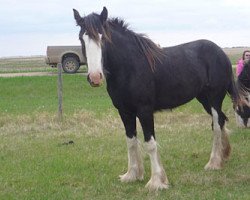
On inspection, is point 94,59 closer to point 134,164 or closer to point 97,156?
point 134,164

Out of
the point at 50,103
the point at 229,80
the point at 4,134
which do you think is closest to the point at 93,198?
the point at 229,80

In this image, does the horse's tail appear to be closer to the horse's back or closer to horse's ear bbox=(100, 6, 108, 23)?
the horse's back

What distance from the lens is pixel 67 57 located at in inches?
837

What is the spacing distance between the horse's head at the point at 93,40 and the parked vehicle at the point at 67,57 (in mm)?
15554

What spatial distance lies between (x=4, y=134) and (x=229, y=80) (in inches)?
215

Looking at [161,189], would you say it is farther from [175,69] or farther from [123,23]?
[123,23]

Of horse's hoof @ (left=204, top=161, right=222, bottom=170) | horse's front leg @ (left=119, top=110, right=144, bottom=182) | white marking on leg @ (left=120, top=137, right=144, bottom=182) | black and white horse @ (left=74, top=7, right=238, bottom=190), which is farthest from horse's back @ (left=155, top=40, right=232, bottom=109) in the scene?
horse's hoof @ (left=204, top=161, right=222, bottom=170)

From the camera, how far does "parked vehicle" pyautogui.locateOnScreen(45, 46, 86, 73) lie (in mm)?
21125

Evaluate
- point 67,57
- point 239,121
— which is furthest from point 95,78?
point 67,57

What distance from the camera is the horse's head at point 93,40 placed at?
5.00 m

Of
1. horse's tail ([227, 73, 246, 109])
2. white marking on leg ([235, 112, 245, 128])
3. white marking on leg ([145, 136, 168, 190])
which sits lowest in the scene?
white marking on leg ([235, 112, 245, 128])

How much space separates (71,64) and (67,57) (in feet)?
1.30

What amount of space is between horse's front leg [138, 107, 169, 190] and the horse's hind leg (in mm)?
1166

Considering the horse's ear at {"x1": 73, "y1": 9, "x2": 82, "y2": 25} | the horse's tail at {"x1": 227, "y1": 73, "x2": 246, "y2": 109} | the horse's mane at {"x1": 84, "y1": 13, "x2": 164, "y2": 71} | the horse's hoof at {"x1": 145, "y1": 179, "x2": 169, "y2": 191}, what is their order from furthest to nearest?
1. the horse's tail at {"x1": 227, "y1": 73, "x2": 246, "y2": 109}
2. the horse's mane at {"x1": 84, "y1": 13, "x2": 164, "y2": 71}
3. the horse's hoof at {"x1": 145, "y1": 179, "x2": 169, "y2": 191}
4. the horse's ear at {"x1": 73, "y1": 9, "x2": 82, "y2": 25}
